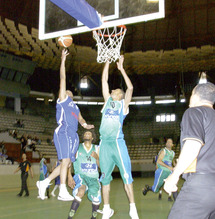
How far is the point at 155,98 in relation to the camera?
127ft

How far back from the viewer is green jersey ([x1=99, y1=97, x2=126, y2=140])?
5.83 meters

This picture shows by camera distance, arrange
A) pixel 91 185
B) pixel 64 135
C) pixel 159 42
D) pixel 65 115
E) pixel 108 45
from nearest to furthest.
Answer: pixel 64 135 < pixel 65 115 < pixel 91 185 < pixel 108 45 < pixel 159 42

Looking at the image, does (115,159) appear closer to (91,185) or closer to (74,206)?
Result: (91,185)

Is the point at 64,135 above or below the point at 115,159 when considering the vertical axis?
above

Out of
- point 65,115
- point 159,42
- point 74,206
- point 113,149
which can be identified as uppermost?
point 159,42

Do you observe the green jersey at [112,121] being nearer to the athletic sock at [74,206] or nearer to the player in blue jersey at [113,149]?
the player in blue jersey at [113,149]

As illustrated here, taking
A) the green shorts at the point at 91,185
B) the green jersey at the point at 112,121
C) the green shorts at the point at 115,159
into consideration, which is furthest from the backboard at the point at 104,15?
the green shorts at the point at 91,185

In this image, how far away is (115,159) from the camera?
5.77 metres

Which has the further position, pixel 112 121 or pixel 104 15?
pixel 104 15

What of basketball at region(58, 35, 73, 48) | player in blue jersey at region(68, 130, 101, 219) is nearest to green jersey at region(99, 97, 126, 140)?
player in blue jersey at region(68, 130, 101, 219)

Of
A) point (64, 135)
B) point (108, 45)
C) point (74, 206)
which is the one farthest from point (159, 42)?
point (74, 206)

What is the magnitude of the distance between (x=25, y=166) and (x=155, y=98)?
2777 cm

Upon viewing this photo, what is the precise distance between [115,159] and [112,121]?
69 cm

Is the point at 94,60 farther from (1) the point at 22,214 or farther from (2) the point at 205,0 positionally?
(1) the point at 22,214
